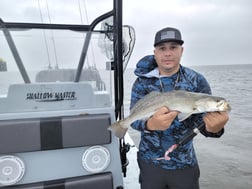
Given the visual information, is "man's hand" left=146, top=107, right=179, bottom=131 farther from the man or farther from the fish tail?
the fish tail

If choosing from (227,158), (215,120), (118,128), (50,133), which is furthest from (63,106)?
(227,158)

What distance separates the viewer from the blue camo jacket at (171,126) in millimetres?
2172

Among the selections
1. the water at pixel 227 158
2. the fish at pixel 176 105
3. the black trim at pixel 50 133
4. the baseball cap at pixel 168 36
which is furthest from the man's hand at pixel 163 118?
the water at pixel 227 158

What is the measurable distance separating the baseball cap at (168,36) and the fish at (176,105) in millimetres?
411

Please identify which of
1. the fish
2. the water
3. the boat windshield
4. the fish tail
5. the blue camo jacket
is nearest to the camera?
the fish

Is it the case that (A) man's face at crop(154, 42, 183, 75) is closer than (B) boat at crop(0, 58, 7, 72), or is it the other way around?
(A) man's face at crop(154, 42, 183, 75)

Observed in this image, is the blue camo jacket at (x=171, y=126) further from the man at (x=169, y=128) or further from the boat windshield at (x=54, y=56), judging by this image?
the boat windshield at (x=54, y=56)

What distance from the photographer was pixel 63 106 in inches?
90.1

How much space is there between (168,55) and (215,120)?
59 cm

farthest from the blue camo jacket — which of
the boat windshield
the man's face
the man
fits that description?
the boat windshield

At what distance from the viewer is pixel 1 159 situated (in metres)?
2.04

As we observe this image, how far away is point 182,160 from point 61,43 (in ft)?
4.87

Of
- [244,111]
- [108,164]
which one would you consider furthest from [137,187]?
[244,111]

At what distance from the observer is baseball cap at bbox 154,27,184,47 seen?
2100 millimetres
